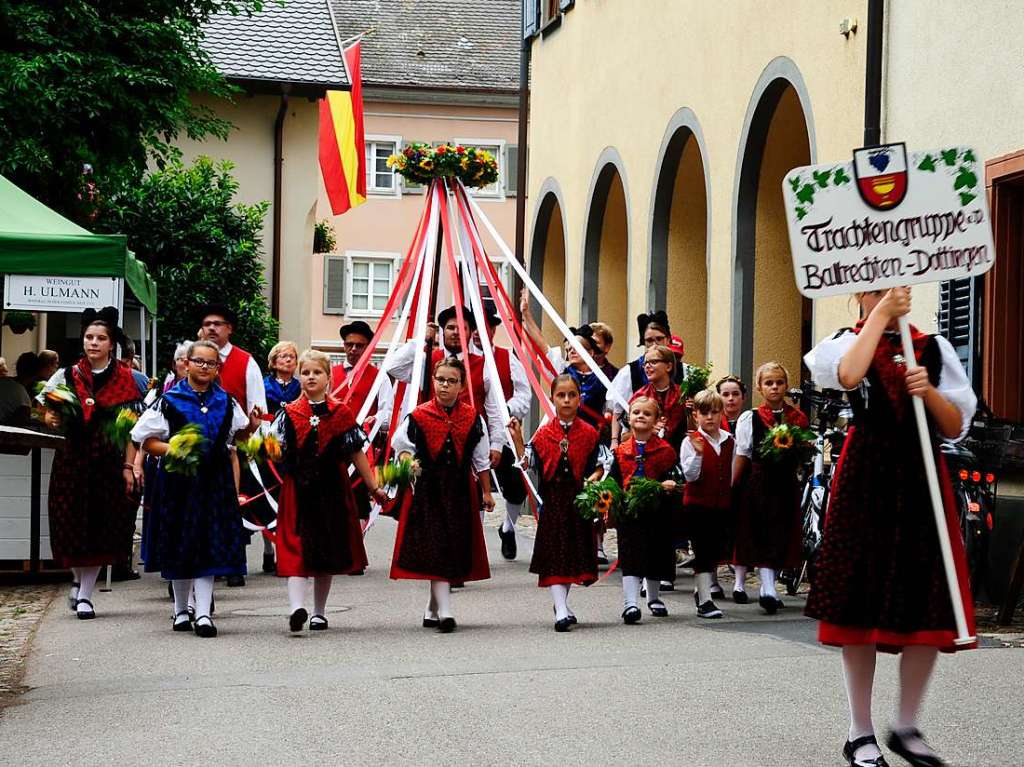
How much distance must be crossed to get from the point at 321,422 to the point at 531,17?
53.4ft

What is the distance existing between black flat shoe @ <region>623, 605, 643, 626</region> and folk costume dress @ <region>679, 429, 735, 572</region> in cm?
88

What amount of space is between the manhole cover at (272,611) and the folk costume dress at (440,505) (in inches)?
40.5

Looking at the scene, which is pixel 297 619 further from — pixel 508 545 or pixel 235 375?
pixel 508 545

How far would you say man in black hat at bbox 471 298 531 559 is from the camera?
1423 cm

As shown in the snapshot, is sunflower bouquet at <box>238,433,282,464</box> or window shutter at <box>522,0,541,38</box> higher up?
window shutter at <box>522,0,541,38</box>

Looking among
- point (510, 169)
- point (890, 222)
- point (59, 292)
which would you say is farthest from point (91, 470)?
point (510, 169)

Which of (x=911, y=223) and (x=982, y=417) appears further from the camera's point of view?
(x=982, y=417)

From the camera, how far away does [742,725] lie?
6840 millimetres

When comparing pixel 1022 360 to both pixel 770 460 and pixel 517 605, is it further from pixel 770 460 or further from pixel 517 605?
pixel 517 605

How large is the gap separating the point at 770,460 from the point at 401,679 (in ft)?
12.0

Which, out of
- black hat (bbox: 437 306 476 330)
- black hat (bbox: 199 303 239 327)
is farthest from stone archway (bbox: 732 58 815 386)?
black hat (bbox: 199 303 239 327)

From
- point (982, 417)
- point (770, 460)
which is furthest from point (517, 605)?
point (982, 417)

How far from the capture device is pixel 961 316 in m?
11.9

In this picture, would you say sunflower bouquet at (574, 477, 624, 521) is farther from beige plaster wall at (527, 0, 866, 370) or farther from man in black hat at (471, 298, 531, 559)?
beige plaster wall at (527, 0, 866, 370)
